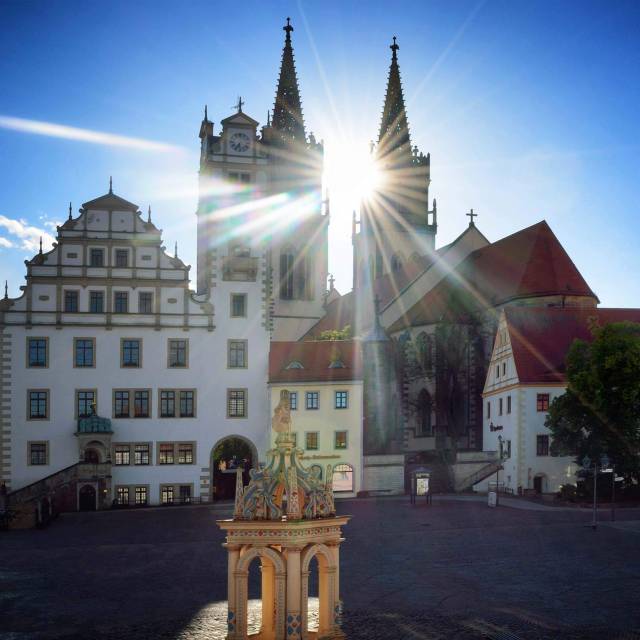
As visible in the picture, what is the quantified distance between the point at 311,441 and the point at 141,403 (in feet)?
29.9

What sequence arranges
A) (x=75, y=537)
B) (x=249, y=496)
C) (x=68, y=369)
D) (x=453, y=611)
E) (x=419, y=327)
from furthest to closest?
1. (x=419, y=327)
2. (x=68, y=369)
3. (x=75, y=537)
4. (x=453, y=611)
5. (x=249, y=496)

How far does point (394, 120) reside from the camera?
92.2 m

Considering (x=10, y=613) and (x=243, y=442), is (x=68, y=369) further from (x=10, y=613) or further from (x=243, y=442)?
(x=10, y=613)

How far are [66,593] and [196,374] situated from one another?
2870cm

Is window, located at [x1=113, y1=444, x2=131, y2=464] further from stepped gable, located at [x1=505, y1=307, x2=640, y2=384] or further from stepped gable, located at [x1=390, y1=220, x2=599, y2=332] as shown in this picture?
stepped gable, located at [x1=390, y1=220, x2=599, y2=332]

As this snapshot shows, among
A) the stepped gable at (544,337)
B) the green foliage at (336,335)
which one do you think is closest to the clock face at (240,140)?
the green foliage at (336,335)

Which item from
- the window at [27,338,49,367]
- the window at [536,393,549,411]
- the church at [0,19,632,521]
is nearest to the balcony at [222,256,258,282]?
the church at [0,19,632,521]

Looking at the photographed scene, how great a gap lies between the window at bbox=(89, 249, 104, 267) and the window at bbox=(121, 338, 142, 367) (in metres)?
4.07

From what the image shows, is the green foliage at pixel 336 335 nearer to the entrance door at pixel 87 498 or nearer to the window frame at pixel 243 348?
the window frame at pixel 243 348

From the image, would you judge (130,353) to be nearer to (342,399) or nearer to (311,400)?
(311,400)

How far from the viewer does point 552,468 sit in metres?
51.8

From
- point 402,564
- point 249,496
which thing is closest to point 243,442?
point 402,564

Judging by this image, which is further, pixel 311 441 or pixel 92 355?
pixel 311 441

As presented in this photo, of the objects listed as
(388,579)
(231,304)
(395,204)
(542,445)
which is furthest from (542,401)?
(395,204)
